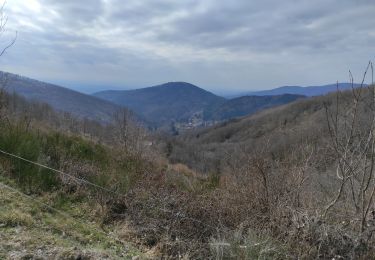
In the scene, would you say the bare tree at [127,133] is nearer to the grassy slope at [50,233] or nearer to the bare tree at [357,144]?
the grassy slope at [50,233]

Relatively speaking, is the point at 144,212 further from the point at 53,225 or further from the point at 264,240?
the point at 264,240

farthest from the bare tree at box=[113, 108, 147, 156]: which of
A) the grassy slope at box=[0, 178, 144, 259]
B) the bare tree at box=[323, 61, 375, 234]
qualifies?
the bare tree at box=[323, 61, 375, 234]

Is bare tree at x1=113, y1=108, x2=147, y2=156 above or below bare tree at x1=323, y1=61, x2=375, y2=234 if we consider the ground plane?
below

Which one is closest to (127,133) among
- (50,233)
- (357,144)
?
(50,233)

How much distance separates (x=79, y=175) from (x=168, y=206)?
203 centimetres

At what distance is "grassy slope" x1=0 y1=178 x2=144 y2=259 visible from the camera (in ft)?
12.5

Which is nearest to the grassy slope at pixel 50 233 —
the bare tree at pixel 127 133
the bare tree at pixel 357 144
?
the bare tree at pixel 357 144

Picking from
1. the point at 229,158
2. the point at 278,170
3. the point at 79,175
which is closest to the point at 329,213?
the point at 278,170

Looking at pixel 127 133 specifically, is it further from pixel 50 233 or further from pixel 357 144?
pixel 357 144

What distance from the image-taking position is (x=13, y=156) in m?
6.48

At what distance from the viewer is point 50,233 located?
4.38 meters

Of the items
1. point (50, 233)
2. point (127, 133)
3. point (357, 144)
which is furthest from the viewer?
point (127, 133)

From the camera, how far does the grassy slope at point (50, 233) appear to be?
3.82 m

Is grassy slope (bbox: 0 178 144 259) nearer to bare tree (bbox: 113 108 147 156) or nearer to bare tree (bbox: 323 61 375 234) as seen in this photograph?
bare tree (bbox: 323 61 375 234)
